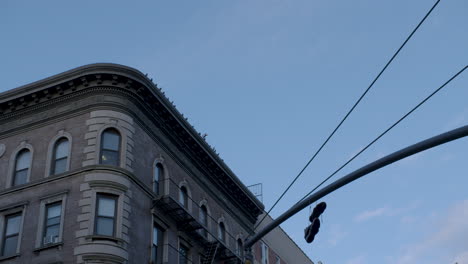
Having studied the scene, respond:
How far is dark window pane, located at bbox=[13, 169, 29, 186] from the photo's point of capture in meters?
31.9

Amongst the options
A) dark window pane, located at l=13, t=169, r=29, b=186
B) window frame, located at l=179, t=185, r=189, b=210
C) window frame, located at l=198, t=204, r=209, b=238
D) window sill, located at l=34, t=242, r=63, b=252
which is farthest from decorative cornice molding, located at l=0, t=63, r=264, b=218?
window sill, located at l=34, t=242, r=63, b=252

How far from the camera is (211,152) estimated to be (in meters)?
38.0

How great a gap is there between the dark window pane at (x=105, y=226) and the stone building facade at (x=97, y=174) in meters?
0.05

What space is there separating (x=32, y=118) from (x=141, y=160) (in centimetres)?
567

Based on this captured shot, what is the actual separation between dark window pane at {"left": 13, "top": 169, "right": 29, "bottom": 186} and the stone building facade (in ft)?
0.18

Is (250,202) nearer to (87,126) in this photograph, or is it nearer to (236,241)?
(236,241)

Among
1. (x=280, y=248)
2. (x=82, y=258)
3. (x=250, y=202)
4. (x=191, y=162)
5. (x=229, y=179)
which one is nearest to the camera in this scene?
(x=82, y=258)

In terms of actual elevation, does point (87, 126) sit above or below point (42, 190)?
above

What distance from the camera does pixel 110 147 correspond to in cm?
3131

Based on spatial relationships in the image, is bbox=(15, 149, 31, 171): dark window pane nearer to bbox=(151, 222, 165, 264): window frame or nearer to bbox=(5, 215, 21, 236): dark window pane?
bbox=(5, 215, 21, 236): dark window pane

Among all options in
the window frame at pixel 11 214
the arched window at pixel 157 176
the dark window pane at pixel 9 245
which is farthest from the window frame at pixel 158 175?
the dark window pane at pixel 9 245

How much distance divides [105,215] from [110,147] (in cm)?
339

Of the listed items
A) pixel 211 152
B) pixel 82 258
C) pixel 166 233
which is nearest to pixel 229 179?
pixel 211 152

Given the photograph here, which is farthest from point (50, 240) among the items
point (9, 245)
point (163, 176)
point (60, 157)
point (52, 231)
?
point (163, 176)
